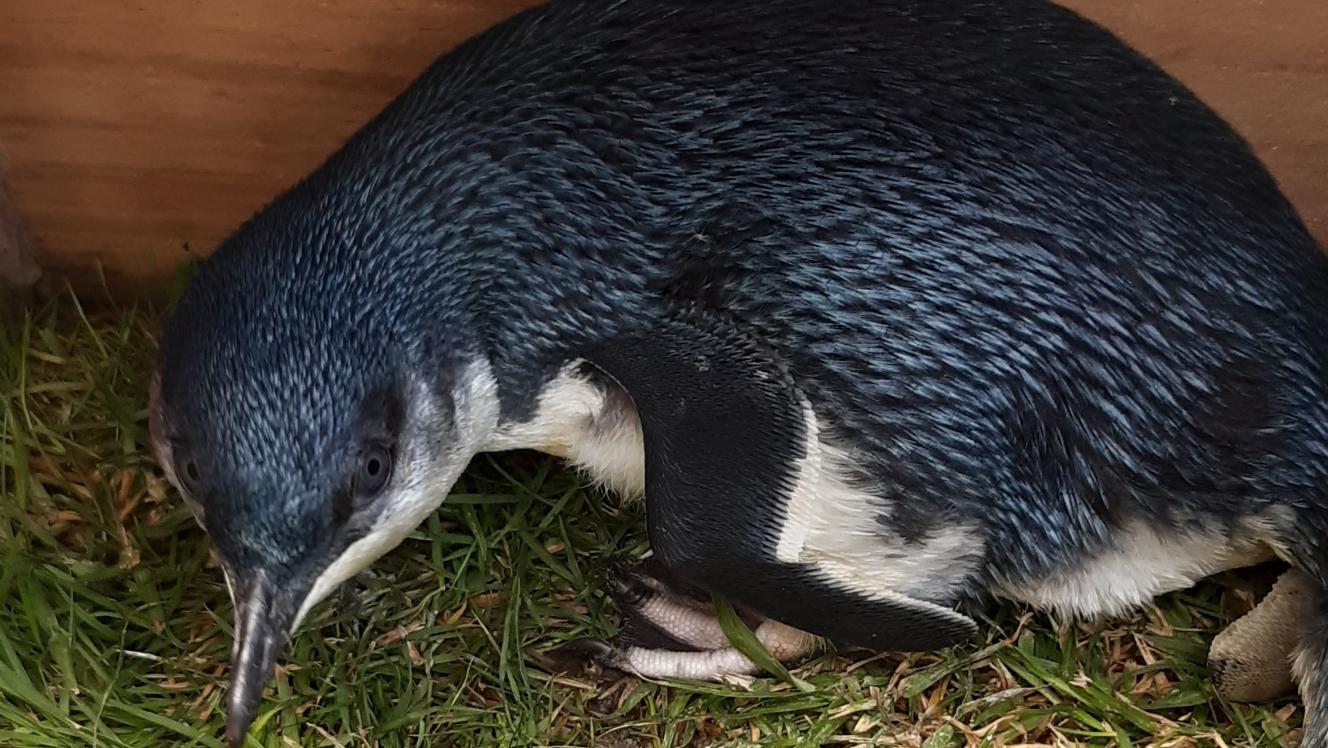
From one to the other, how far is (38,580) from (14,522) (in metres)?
0.11

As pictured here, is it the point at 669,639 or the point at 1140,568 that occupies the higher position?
the point at 1140,568

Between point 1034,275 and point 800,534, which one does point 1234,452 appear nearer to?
point 1034,275

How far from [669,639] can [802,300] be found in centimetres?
48

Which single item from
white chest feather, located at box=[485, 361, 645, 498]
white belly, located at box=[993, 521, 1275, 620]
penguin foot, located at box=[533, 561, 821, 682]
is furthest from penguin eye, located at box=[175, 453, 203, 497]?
white belly, located at box=[993, 521, 1275, 620]

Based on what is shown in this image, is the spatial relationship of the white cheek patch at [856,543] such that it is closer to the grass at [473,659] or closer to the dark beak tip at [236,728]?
the grass at [473,659]

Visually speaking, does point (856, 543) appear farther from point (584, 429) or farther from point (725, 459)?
point (584, 429)

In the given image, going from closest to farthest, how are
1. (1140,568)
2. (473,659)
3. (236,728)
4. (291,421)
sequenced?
(291,421), (236,728), (1140,568), (473,659)

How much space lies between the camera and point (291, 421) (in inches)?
41.0

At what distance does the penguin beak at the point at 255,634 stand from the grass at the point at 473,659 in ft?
0.49

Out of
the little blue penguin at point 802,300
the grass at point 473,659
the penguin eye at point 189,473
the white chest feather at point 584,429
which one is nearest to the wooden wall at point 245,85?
the little blue penguin at point 802,300

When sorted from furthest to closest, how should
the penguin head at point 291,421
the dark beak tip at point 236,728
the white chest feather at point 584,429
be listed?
the white chest feather at point 584,429
the dark beak tip at point 236,728
the penguin head at point 291,421

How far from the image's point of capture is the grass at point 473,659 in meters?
1.33

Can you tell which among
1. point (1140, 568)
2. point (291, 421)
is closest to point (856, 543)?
point (1140, 568)

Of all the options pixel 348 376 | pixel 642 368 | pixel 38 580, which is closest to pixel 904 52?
pixel 642 368
